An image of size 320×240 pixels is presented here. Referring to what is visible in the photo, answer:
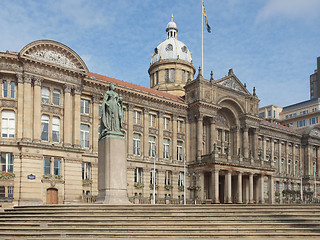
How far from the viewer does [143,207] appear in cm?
2267

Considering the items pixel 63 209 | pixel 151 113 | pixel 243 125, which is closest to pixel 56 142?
pixel 151 113

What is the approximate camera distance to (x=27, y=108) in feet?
147

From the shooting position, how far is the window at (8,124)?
44250 millimetres

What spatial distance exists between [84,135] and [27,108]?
854cm

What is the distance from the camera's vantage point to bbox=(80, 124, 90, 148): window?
1992 inches

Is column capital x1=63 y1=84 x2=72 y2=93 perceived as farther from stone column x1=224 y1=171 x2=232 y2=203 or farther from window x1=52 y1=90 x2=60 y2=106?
stone column x1=224 y1=171 x2=232 y2=203

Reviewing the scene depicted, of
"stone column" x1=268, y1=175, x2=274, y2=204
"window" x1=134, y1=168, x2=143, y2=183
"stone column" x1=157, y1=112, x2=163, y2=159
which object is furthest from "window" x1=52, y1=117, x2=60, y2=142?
"stone column" x1=268, y1=175, x2=274, y2=204

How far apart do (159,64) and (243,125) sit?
74.8 feet

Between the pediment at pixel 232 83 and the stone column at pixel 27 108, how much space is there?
29.2 m

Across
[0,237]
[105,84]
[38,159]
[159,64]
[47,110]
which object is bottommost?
[0,237]

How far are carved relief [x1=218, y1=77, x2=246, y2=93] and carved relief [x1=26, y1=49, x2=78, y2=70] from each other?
24839 mm

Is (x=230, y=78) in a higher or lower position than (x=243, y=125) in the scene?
higher

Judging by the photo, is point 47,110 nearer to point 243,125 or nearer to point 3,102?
point 3,102

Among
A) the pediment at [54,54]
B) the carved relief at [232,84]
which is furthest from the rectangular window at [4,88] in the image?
the carved relief at [232,84]
